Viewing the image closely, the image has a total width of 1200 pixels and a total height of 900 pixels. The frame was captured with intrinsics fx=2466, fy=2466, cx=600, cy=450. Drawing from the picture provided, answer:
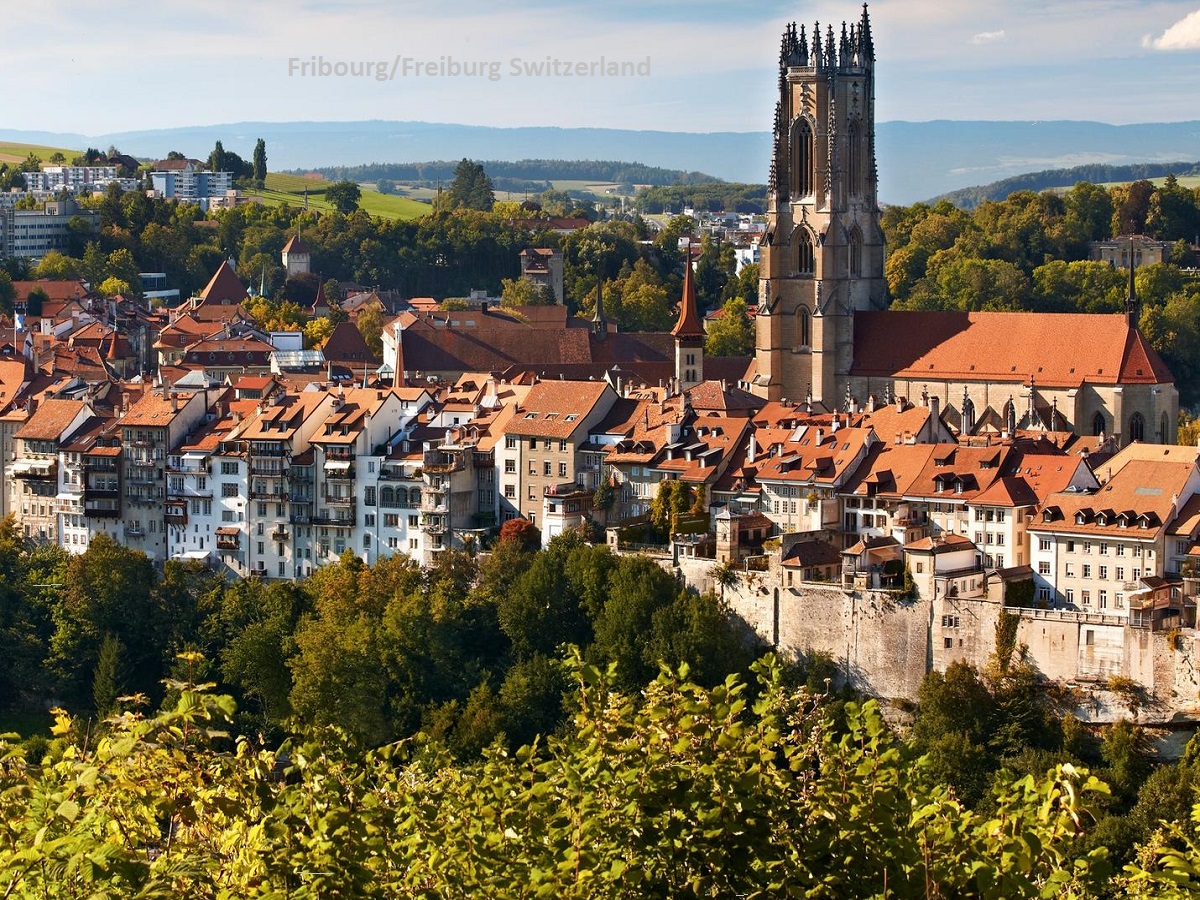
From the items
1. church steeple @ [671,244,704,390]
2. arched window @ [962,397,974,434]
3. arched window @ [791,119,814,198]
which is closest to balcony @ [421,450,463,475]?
arched window @ [962,397,974,434]

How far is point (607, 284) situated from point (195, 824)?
371ft

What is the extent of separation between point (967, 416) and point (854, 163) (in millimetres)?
12817

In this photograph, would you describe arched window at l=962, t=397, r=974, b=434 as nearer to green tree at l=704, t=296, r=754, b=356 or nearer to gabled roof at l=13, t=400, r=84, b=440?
gabled roof at l=13, t=400, r=84, b=440

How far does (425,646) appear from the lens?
2530 inches

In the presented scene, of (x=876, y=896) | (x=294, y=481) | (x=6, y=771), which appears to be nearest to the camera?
(x=876, y=896)

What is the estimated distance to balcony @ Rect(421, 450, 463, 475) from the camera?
69750 millimetres

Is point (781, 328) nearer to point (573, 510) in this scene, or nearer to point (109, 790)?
point (573, 510)

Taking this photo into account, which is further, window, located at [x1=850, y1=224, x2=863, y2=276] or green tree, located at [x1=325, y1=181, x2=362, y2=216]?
green tree, located at [x1=325, y1=181, x2=362, y2=216]

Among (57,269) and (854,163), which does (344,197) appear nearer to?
(57,269)

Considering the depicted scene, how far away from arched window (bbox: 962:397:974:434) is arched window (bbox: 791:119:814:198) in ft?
36.8

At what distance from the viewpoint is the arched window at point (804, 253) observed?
285ft

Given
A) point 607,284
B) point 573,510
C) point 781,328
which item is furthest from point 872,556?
point 607,284

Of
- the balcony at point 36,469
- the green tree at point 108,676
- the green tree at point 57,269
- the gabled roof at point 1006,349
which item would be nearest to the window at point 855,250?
the gabled roof at point 1006,349

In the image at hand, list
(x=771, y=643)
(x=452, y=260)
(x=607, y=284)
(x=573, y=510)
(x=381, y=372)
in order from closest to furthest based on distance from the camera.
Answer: (x=771, y=643) < (x=573, y=510) < (x=381, y=372) < (x=607, y=284) < (x=452, y=260)
